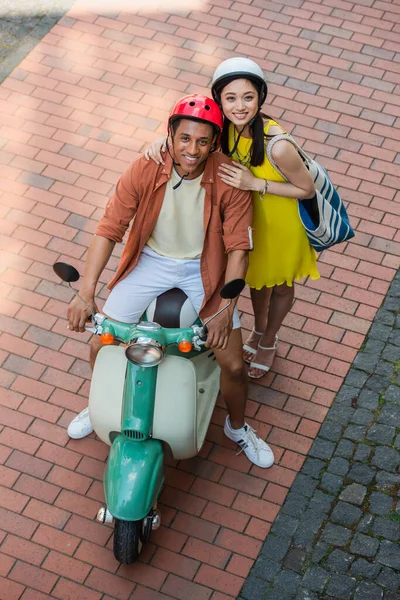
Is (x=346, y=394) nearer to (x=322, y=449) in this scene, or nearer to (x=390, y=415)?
(x=390, y=415)

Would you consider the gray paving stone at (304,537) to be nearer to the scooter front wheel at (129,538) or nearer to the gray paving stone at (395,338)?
the scooter front wheel at (129,538)

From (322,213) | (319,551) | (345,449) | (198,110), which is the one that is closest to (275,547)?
(319,551)

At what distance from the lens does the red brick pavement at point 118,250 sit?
15.1ft

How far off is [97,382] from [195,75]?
359 centimetres

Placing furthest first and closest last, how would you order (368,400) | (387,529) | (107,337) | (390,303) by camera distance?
→ (390,303)
(368,400)
(387,529)
(107,337)

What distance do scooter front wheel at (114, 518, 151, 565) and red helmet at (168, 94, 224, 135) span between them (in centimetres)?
188

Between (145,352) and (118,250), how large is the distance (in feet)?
7.33

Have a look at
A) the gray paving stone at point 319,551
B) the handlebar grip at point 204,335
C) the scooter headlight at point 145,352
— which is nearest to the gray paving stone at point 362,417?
the gray paving stone at point 319,551

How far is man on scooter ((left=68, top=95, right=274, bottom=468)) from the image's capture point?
3.98 meters

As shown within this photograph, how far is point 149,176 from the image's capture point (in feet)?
13.7

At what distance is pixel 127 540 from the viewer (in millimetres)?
4250

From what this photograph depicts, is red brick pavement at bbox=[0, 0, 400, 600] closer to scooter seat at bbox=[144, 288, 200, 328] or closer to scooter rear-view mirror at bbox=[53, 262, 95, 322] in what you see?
scooter seat at bbox=[144, 288, 200, 328]

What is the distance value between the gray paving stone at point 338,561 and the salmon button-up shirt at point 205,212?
142 cm

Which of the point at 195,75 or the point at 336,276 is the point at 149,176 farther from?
the point at 195,75
